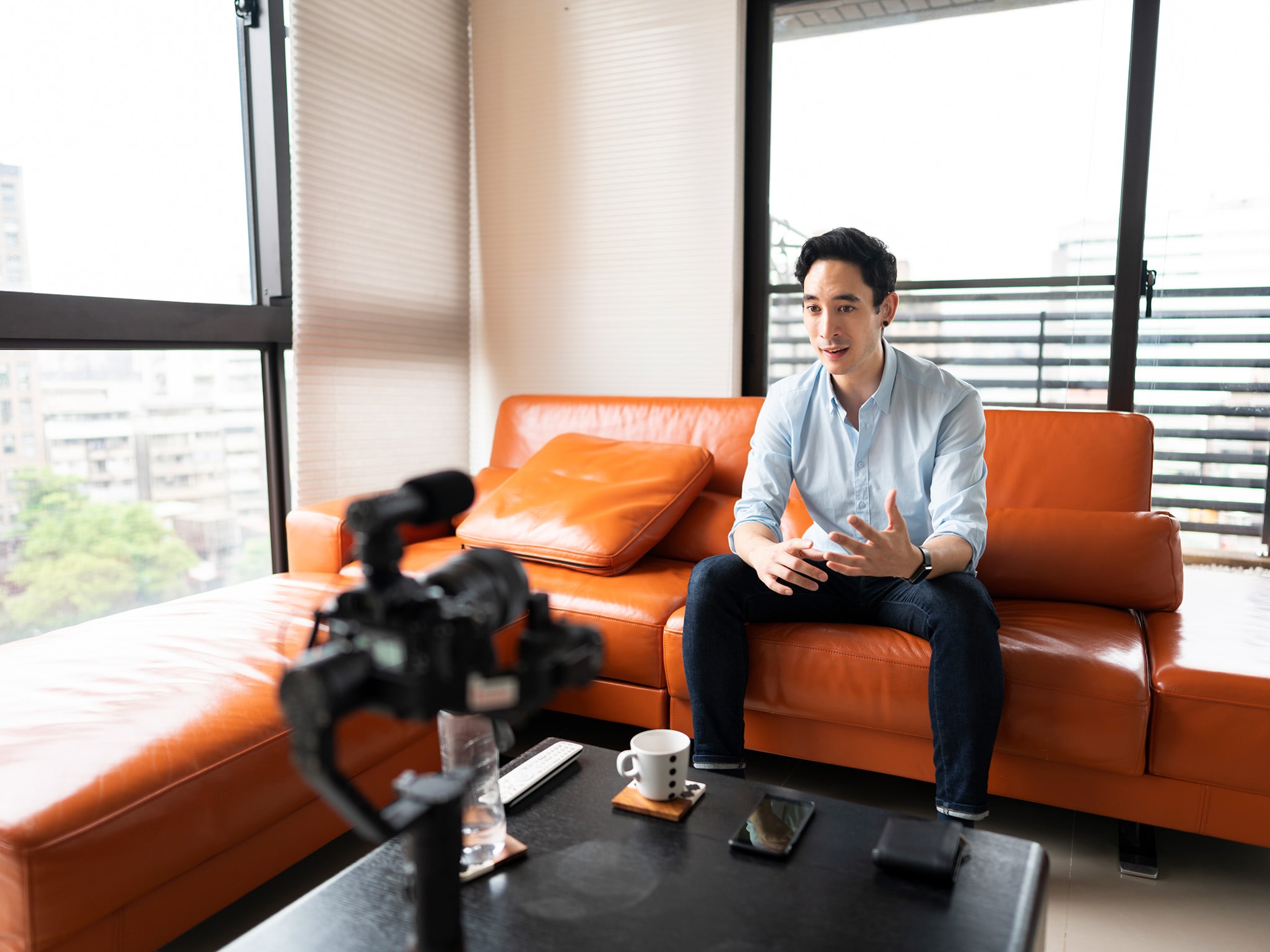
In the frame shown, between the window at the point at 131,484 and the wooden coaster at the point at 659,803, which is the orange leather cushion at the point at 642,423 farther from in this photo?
the wooden coaster at the point at 659,803

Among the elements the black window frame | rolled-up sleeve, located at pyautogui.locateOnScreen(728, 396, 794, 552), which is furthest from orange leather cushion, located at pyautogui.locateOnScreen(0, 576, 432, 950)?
the black window frame

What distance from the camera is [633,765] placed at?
124 centimetres

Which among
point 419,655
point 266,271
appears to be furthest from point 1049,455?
point 266,271

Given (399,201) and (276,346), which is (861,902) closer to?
(276,346)

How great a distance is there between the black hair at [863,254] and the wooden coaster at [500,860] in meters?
1.28

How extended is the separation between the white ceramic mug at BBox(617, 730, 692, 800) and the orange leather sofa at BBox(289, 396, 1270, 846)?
0.62m

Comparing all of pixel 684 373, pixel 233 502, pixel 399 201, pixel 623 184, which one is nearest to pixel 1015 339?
pixel 684 373

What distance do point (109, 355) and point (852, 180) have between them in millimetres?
2218

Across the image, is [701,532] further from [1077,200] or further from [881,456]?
[1077,200]

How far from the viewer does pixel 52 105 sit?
207 centimetres

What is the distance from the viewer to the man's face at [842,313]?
5.83ft

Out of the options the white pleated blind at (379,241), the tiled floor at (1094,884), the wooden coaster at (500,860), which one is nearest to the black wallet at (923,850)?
the wooden coaster at (500,860)

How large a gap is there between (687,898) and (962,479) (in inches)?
43.6

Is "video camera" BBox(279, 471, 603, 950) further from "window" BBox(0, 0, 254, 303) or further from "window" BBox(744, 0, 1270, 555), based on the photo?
"window" BBox(744, 0, 1270, 555)
